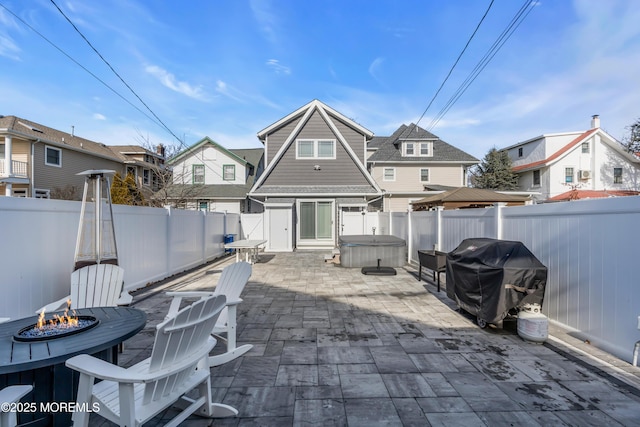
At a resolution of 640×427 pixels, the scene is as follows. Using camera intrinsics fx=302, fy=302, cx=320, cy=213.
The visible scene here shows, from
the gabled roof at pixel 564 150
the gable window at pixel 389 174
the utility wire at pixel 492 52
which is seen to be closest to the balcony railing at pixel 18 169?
the gable window at pixel 389 174

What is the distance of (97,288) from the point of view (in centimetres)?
379

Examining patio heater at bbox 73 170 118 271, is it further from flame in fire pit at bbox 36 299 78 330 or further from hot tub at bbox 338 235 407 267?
hot tub at bbox 338 235 407 267

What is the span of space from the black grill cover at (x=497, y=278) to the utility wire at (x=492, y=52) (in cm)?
598

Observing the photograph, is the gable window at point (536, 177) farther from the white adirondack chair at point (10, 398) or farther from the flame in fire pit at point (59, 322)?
the white adirondack chair at point (10, 398)

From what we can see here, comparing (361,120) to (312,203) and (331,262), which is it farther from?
(331,262)

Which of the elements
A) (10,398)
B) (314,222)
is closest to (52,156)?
(314,222)

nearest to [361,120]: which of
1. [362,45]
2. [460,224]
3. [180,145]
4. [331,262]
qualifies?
[362,45]

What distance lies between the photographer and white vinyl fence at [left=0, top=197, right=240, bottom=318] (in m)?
3.50

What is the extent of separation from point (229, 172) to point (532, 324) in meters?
18.1

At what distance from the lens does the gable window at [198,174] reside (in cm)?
1858

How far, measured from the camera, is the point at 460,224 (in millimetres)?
6852

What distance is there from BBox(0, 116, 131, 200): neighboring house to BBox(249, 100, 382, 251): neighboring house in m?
11.0

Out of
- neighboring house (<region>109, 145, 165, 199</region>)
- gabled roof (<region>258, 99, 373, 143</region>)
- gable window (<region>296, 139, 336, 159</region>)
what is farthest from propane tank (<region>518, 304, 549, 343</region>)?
neighboring house (<region>109, 145, 165, 199</region>)

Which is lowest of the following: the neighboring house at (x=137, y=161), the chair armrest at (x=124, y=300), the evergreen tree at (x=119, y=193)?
the chair armrest at (x=124, y=300)
